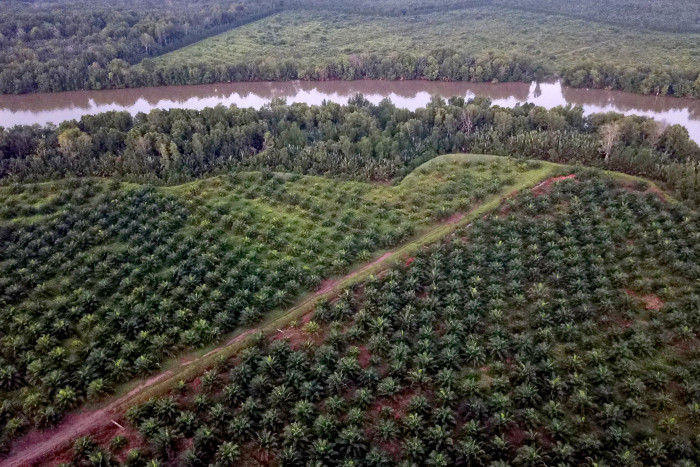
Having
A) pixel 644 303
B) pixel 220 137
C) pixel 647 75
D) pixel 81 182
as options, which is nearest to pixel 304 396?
pixel 644 303

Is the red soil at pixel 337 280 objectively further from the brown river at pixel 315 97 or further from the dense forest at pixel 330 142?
the brown river at pixel 315 97

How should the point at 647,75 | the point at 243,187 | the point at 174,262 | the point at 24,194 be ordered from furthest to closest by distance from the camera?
1. the point at 647,75
2. the point at 243,187
3. the point at 24,194
4. the point at 174,262

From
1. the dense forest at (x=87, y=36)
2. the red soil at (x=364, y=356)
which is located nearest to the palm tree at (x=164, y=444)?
the red soil at (x=364, y=356)

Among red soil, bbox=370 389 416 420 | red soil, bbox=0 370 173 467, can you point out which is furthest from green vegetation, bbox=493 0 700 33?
red soil, bbox=0 370 173 467

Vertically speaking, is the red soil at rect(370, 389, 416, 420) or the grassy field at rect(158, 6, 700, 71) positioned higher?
the grassy field at rect(158, 6, 700, 71)

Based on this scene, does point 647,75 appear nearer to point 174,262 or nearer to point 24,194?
point 174,262

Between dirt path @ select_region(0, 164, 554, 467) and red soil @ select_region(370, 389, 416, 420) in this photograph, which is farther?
red soil @ select_region(370, 389, 416, 420)

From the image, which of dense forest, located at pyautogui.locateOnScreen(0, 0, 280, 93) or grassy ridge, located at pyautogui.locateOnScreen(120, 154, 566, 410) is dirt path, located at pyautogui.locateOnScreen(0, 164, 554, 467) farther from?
dense forest, located at pyautogui.locateOnScreen(0, 0, 280, 93)
